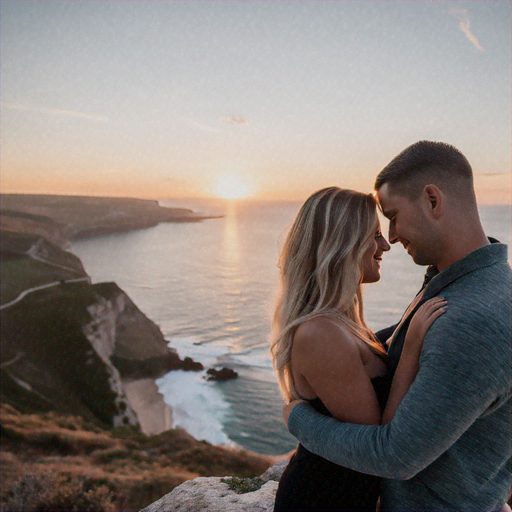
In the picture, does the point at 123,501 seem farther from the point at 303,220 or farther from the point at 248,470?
the point at 303,220

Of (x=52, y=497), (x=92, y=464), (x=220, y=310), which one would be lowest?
(x=220, y=310)

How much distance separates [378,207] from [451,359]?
1370mm

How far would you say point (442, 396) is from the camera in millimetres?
2297

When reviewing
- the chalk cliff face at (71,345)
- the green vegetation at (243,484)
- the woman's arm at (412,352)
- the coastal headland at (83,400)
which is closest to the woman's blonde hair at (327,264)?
the woman's arm at (412,352)

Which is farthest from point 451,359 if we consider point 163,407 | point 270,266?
point 270,266

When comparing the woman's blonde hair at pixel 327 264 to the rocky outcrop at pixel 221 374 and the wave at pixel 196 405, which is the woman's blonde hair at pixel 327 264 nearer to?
the wave at pixel 196 405

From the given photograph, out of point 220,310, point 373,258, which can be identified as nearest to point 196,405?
point 220,310

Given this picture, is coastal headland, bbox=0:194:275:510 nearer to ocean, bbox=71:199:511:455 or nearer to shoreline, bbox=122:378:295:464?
shoreline, bbox=122:378:295:464

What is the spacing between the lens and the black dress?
3.03 m

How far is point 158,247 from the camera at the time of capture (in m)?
165

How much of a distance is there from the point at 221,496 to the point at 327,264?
359 centimetres

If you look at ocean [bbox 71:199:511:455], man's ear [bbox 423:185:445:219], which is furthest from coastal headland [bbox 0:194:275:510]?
man's ear [bbox 423:185:445:219]

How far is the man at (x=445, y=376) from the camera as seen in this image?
7.55 ft

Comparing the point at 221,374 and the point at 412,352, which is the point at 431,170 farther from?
the point at 221,374
